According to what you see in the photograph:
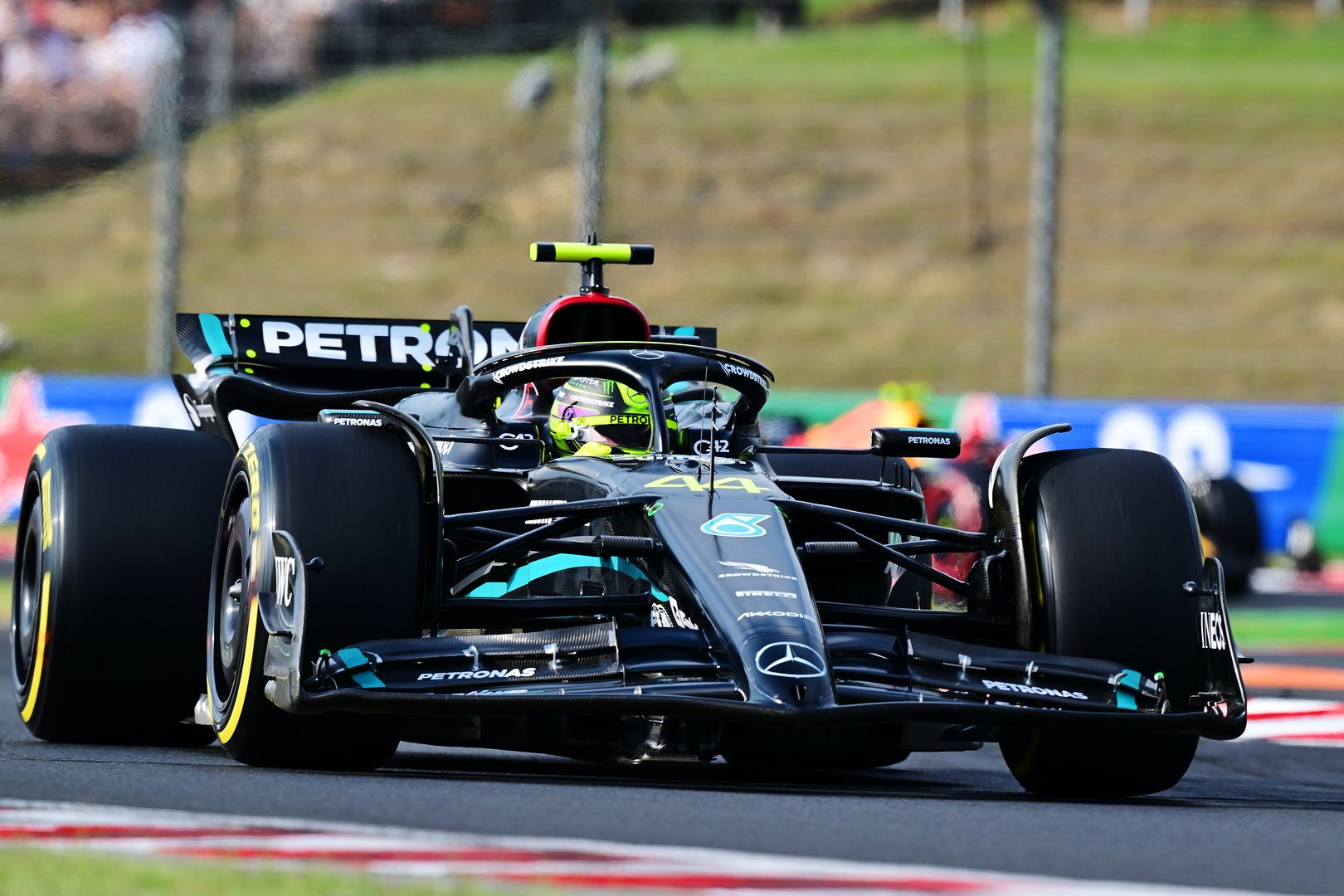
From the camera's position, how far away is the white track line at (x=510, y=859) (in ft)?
12.7

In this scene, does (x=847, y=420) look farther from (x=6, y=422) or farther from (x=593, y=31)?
(x=6, y=422)

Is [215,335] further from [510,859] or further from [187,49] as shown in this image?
[187,49]

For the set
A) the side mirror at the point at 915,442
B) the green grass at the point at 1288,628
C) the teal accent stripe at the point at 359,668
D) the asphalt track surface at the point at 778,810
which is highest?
the side mirror at the point at 915,442

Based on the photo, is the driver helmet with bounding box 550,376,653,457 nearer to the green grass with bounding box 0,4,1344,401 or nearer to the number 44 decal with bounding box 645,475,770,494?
the number 44 decal with bounding box 645,475,770,494

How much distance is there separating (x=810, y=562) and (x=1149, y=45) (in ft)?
148

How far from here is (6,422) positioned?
17719 millimetres

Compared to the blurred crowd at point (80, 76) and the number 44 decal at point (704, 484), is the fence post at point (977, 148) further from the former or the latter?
the number 44 decal at point (704, 484)

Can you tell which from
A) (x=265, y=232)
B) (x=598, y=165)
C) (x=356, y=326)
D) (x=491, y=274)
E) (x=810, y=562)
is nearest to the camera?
(x=810, y=562)

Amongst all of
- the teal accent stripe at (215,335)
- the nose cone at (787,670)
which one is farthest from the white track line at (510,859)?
the teal accent stripe at (215,335)

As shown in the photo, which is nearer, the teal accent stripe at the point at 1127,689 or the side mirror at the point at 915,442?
the teal accent stripe at the point at 1127,689

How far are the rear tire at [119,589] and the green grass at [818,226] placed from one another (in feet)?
45.7

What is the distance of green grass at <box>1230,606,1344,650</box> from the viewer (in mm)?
13633

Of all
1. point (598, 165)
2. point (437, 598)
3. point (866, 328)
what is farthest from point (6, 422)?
point (866, 328)

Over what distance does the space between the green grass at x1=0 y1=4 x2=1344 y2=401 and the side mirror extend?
14544 mm
